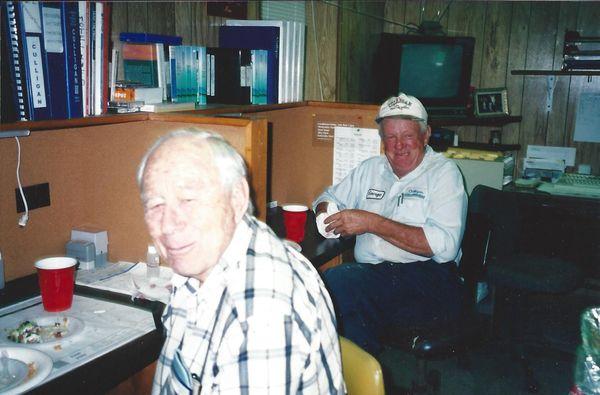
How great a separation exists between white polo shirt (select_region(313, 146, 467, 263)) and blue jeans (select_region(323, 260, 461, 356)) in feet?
0.21

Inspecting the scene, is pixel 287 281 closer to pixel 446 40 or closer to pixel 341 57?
pixel 341 57

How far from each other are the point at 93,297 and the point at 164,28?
1222 millimetres

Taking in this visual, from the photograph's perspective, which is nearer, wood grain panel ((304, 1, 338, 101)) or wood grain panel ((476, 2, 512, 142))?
wood grain panel ((304, 1, 338, 101))

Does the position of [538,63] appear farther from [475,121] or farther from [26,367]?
[26,367]

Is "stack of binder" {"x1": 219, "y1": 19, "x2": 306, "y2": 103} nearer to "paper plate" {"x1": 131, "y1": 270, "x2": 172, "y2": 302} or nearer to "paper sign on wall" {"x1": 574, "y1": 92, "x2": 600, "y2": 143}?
"paper plate" {"x1": 131, "y1": 270, "x2": 172, "y2": 302}

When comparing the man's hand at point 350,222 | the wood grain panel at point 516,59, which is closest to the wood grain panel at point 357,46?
the wood grain panel at point 516,59

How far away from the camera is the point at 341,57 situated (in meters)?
3.15

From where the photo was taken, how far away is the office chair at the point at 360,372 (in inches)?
42.1

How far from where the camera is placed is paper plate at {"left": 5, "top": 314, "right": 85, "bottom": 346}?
119cm

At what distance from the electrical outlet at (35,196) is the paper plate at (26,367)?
0.54 m

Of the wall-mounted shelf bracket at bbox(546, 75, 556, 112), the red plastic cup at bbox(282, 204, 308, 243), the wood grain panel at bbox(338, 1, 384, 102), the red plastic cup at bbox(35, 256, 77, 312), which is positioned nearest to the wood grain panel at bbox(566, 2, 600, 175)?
the wall-mounted shelf bracket at bbox(546, 75, 556, 112)

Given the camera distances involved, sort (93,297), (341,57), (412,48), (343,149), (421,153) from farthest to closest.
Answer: (412,48)
(341,57)
(343,149)
(421,153)
(93,297)

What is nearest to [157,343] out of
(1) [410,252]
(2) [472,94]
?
(1) [410,252]

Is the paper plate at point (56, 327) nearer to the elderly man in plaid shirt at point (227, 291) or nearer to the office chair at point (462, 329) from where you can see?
the elderly man in plaid shirt at point (227, 291)
